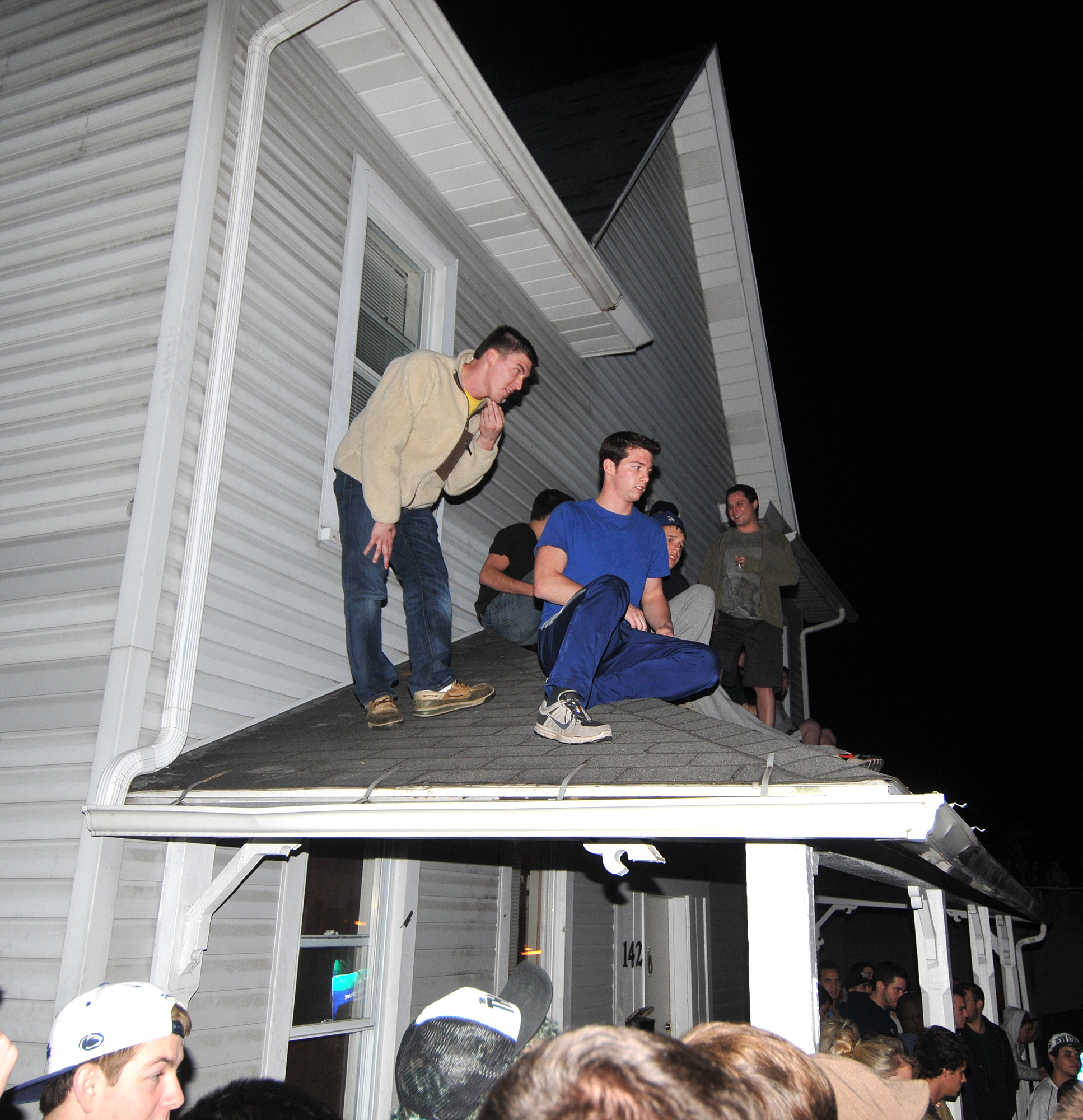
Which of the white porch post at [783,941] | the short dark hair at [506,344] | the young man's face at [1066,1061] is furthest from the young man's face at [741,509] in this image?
the white porch post at [783,941]

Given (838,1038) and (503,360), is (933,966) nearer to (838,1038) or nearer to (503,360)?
(838,1038)

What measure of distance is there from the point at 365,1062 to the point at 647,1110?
5.04 m

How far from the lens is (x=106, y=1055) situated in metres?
2.23

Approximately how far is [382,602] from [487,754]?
1258mm

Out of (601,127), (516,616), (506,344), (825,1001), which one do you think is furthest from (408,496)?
(601,127)

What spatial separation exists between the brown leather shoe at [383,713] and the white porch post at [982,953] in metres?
6.28

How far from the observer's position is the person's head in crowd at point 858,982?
8.03 m

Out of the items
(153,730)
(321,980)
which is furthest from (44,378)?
(321,980)

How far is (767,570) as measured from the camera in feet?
24.3

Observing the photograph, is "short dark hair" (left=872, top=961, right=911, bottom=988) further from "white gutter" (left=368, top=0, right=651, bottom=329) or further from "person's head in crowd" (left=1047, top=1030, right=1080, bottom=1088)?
"white gutter" (left=368, top=0, right=651, bottom=329)

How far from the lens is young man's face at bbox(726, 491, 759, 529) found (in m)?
7.59

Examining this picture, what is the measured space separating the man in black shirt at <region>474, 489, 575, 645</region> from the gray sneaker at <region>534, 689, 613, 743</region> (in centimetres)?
216

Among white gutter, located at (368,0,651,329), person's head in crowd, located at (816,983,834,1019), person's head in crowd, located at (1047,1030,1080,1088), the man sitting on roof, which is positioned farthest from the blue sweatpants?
person's head in crowd, located at (816,983,834,1019)

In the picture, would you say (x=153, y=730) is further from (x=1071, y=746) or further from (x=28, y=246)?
(x=1071, y=746)
